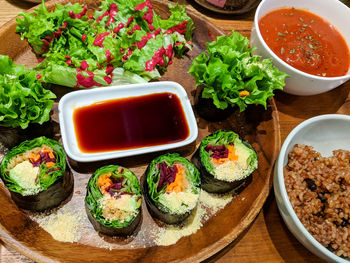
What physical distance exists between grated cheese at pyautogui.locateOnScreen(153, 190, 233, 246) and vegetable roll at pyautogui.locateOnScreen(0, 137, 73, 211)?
0.79m

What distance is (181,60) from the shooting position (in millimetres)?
2955

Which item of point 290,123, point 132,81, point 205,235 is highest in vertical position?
point 132,81

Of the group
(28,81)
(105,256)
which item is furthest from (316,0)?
(105,256)

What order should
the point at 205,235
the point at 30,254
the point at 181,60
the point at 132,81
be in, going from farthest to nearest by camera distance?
the point at 181,60
the point at 132,81
the point at 205,235
the point at 30,254

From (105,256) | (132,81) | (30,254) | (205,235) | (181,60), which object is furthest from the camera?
(181,60)

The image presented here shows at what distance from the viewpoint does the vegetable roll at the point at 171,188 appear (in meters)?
2.13

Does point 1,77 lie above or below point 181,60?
above

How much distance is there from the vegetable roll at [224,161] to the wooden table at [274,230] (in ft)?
1.25

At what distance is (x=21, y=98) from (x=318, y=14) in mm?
2695

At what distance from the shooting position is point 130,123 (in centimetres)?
264

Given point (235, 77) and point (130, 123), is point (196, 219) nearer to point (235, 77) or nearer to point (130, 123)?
point (130, 123)

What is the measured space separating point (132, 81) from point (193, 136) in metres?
0.77

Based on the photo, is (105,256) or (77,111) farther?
(77,111)

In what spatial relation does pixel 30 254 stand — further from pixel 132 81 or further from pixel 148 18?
pixel 148 18
